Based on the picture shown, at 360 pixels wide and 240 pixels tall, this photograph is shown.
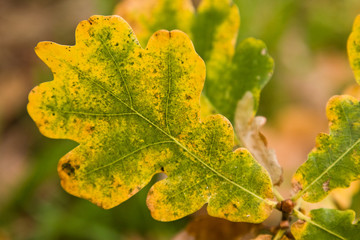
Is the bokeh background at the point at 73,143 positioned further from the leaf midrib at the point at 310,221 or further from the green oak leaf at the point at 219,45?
the leaf midrib at the point at 310,221

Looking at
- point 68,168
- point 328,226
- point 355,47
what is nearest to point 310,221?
point 328,226

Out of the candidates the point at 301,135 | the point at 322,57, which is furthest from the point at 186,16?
the point at 322,57

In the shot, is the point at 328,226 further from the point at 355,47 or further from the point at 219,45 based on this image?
the point at 219,45

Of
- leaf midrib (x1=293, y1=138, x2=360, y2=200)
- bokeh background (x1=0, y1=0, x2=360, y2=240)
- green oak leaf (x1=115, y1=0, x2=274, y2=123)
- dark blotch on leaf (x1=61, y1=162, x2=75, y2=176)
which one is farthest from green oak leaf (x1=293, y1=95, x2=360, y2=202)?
bokeh background (x1=0, y1=0, x2=360, y2=240)

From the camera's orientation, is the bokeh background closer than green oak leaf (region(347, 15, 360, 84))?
No

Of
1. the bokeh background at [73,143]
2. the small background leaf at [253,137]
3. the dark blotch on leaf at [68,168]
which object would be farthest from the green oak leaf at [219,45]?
the bokeh background at [73,143]

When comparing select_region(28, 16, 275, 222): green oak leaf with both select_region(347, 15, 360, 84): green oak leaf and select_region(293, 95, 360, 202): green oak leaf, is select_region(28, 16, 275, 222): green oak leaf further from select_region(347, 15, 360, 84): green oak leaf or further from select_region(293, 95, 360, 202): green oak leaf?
select_region(347, 15, 360, 84): green oak leaf
